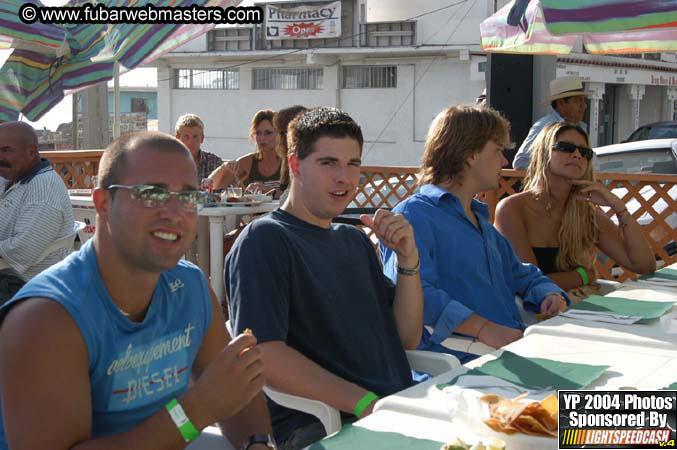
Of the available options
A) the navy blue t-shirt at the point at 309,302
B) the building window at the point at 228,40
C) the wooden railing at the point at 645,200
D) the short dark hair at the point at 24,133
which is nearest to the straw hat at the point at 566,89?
the wooden railing at the point at 645,200

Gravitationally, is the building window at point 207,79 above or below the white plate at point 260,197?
above

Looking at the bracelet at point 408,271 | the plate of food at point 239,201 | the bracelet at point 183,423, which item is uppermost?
the bracelet at point 408,271

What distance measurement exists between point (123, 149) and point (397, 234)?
1.16m

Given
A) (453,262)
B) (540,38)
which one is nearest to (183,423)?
(453,262)

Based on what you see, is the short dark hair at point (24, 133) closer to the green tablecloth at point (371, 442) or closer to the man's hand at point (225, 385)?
the man's hand at point (225, 385)

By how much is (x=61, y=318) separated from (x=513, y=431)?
0.94 m

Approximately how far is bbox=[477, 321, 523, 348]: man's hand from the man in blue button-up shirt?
1.5 inches

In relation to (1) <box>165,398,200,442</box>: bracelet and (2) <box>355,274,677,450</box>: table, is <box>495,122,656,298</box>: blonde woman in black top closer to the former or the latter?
(2) <box>355,274,677,450</box>: table

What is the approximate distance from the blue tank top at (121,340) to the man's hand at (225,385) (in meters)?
0.19

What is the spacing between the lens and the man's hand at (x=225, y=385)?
1808 millimetres

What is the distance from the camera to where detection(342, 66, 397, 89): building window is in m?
31.6

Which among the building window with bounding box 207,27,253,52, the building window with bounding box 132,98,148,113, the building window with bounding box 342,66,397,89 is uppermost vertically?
the building window with bounding box 207,27,253,52

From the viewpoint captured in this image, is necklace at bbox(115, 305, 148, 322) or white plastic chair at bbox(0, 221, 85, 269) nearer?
necklace at bbox(115, 305, 148, 322)

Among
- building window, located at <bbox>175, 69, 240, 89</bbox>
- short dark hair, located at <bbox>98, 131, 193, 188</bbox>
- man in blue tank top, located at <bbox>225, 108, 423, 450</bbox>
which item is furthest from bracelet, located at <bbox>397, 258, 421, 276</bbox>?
building window, located at <bbox>175, 69, 240, 89</bbox>
